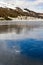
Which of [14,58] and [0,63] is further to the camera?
[14,58]

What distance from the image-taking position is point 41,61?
34.3 ft

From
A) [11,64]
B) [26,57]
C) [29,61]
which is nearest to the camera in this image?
[11,64]

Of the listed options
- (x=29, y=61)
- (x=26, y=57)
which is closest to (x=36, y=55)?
(x=26, y=57)

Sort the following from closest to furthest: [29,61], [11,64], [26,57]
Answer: [11,64] → [29,61] → [26,57]

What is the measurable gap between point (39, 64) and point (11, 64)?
4.50 ft

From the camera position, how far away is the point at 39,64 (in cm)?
980

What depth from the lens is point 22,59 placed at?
35.5ft

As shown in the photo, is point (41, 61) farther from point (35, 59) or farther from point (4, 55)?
point (4, 55)

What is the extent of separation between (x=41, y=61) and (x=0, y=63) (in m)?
2.15

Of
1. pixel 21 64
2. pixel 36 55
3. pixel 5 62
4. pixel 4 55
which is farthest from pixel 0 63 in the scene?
pixel 36 55

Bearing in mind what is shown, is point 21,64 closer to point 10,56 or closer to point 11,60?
point 11,60

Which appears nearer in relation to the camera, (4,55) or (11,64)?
(11,64)

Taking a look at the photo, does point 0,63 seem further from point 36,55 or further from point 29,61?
point 36,55

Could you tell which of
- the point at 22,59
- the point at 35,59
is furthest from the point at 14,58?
the point at 35,59
